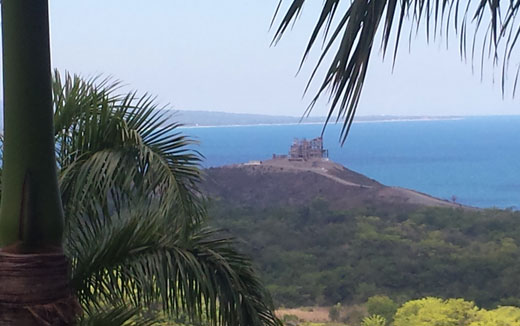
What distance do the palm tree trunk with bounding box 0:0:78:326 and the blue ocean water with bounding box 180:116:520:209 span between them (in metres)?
15.3

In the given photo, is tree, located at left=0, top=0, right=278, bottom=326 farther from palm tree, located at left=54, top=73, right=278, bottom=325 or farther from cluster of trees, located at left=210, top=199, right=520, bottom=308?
cluster of trees, located at left=210, top=199, right=520, bottom=308

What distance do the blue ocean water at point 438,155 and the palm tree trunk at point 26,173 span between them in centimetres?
1531

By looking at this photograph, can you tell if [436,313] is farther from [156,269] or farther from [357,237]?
[156,269]

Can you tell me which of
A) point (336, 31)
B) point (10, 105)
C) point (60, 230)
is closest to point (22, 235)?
point (60, 230)

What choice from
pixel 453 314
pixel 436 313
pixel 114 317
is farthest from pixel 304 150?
pixel 114 317

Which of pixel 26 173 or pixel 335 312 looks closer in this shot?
pixel 26 173

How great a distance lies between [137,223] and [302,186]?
1207cm

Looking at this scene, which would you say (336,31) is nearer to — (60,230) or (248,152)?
(60,230)

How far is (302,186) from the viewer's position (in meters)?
15.1

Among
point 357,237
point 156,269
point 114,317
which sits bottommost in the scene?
point 357,237

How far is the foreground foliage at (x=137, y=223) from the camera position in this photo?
306 centimetres

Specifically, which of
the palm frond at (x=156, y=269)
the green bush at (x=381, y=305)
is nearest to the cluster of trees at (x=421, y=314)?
the green bush at (x=381, y=305)

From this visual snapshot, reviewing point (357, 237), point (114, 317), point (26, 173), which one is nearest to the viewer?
point (26, 173)

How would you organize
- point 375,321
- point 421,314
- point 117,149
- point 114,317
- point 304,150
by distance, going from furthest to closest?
1. point 304,150
2. point 375,321
3. point 421,314
4. point 117,149
5. point 114,317
